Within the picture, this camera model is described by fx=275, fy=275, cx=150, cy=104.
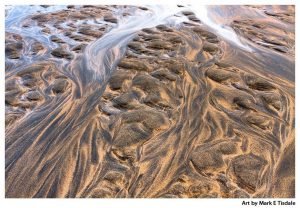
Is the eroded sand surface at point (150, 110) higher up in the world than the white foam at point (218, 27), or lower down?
lower down

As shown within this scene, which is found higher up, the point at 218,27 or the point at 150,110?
the point at 218,27

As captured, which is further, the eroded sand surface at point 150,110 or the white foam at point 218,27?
the white foam at point 218,27

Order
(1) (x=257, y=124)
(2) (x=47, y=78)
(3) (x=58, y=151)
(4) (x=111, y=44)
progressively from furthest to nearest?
1. (4) (x=111, y=44)
2. (2) (x=47, y=78)
3. (1) (x=257, y=124)
4. (3) (x=58, y=151)

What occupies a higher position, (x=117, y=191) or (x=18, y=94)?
(x=18, y=94)

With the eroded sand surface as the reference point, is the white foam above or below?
above

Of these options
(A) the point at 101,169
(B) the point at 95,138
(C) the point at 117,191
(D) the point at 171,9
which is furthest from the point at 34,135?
(D) the point at 171,9

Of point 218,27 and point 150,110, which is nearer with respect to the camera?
point 150,110

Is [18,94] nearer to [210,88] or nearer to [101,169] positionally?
[101,169]

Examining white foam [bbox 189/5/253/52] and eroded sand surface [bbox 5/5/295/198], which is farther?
white foam [bbox 189/5/253/52]
